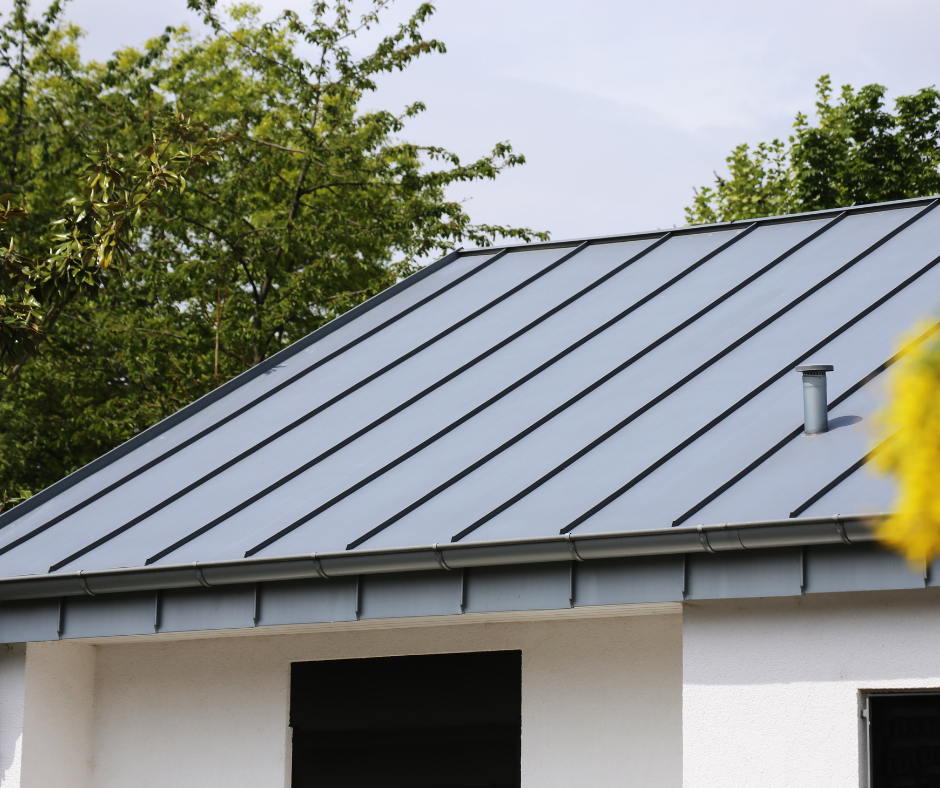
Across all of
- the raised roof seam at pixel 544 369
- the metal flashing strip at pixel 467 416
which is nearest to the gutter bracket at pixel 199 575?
the metal flashing strip at pixel 467 416

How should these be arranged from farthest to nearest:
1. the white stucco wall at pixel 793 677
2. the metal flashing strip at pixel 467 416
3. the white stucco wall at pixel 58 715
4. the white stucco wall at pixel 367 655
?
the white stucco wall at pixel 58 715 → the metal flashing strip at pixel 467 416 → the white stucco wall at pixel 367 655 → the white stucco wall at pixel 793 677

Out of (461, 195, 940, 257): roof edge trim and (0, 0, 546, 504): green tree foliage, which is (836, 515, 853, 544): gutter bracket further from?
(0, 0, 546, 504): green tree foliage

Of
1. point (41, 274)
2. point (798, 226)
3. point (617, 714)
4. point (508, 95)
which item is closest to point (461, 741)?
point (617, 714)

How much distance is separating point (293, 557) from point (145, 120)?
58.6 feet

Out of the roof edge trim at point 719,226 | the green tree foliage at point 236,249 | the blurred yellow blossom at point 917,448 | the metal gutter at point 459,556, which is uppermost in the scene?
the green tree foliage at point 236,249

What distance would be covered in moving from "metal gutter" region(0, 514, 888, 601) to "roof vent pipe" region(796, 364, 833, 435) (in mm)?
1160

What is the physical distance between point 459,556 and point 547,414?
1.94 metres

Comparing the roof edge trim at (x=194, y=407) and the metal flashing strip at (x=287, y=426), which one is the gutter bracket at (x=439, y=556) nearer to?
the metal flashing strip at (x=287, y=426)

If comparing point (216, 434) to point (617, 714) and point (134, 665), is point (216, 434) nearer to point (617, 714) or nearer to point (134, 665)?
point (134, 665)

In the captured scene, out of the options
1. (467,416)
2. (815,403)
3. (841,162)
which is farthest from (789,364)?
(841,162)

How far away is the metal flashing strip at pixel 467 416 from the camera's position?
6906 mm

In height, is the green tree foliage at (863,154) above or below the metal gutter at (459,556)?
above

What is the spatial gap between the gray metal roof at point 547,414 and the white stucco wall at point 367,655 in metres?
0.81

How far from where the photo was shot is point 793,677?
5.46 m
